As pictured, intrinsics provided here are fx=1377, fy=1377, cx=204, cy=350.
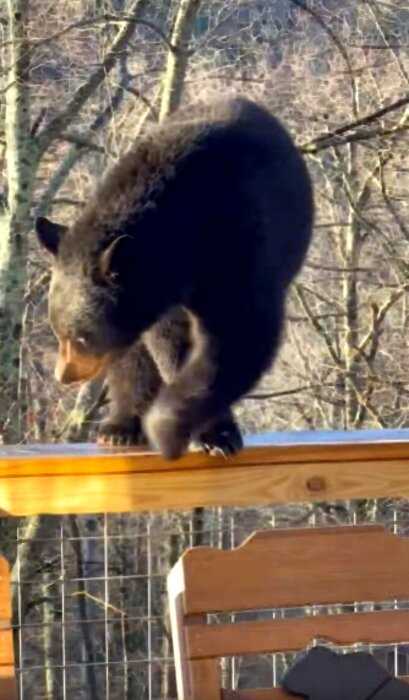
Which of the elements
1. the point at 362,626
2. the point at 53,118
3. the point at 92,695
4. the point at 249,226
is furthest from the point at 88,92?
the point at 362,626

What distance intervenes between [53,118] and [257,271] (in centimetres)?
511

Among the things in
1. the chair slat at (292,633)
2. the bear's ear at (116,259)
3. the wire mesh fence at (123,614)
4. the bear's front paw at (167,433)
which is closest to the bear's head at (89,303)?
the bear's ear at (116,259)

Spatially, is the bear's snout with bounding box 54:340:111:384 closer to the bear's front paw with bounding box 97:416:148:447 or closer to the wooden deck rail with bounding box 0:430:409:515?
the wooden deck rail with bounding box 0:430:409:515

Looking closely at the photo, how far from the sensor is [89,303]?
3.11 meters

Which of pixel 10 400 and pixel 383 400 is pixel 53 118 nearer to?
pixel 10 400

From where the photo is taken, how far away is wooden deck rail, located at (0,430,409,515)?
2.86m

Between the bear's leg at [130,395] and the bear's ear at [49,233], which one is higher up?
the bear's ear at [49,233]

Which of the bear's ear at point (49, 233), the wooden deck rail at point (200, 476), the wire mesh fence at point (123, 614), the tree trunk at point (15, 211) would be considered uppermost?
the tree trunk at point (15, 211)

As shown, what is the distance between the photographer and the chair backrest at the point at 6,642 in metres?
2.28

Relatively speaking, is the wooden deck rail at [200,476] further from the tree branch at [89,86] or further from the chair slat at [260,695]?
the tree branch at [89,86]

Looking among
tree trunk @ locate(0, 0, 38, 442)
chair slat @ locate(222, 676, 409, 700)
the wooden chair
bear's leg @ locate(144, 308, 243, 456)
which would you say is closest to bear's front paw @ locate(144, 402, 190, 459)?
bear's leg @ locate(144, 308, 243, 456)

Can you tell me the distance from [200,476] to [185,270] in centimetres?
Result: 52

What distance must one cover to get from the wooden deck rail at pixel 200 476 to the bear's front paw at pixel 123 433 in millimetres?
255

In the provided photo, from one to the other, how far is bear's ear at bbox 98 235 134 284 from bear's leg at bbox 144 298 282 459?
0.27m
